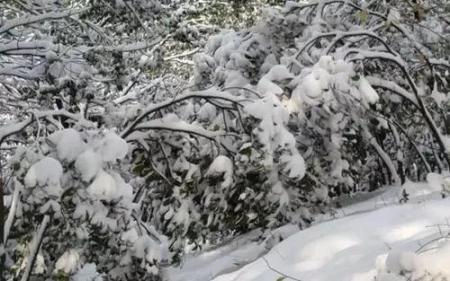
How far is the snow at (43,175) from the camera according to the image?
385cm

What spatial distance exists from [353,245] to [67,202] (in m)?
1.94

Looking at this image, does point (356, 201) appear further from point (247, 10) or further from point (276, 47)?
point (247, 10)

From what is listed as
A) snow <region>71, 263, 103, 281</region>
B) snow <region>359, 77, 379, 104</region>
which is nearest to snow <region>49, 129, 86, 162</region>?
snow <region>359, 77, 379, 104</region>

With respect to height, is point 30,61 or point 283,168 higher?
point 30,61

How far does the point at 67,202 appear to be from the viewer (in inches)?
162

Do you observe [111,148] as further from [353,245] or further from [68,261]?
[353,245]

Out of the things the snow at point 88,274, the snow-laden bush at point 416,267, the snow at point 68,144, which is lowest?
the snow at point 88,274

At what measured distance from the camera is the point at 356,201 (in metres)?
6.75

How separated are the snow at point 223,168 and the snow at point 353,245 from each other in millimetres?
1220

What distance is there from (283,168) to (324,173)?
37.2 inches

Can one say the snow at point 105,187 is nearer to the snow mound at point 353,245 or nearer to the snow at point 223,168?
the snow mound at point 353,245

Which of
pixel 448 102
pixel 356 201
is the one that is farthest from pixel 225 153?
pixel 448 102

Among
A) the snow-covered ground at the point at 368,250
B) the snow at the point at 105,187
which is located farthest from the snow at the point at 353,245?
the snow at the point at 105,187

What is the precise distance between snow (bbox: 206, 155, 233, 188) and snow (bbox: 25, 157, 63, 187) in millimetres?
1521
